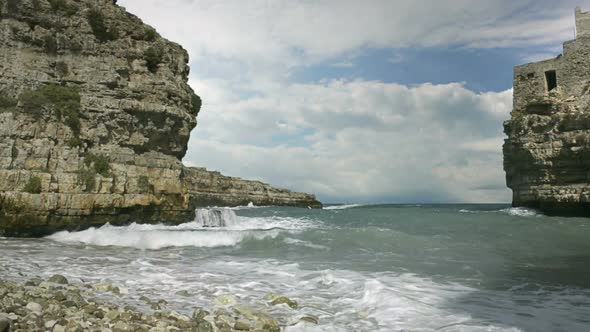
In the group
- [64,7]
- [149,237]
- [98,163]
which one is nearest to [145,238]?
[149,237]

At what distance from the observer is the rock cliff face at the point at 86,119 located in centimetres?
1450

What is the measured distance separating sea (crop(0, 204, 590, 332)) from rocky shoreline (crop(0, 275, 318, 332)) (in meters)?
0.31

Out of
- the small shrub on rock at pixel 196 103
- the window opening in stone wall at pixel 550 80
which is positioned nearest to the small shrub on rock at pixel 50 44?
the small shrub on rock at pixel 196 103

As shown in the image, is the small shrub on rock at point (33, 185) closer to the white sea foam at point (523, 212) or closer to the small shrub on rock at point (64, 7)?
the small shrub on rock at point (64, 7)

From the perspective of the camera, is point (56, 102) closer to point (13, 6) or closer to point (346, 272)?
point (13, 6)

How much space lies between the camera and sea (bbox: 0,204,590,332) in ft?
20.6

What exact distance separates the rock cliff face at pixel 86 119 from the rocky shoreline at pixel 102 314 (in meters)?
9.03

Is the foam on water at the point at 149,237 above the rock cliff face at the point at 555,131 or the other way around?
the other way around

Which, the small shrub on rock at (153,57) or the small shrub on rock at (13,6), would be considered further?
the small shrub on rock at (153,57)

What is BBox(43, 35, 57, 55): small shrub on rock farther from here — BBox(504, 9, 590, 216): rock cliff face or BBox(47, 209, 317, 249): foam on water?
BBox(504, 9, 590, 216): rock cliff face

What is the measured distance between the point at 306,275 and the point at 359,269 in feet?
5.21

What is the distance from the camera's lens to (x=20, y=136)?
14992 mm

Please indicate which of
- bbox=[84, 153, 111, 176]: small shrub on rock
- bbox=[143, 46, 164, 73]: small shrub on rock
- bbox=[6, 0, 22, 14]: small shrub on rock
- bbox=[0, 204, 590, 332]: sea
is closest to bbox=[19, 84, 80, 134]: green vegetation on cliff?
bbox=[84, 153, 111, 176]: small shrub on rock

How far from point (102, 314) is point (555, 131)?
33.6 metres
